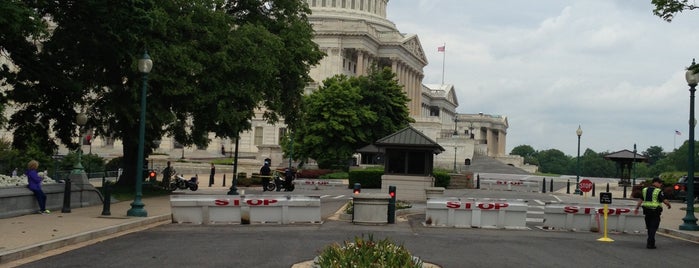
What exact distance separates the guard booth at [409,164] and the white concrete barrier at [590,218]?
11.4m

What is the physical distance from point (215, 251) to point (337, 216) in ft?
36.6

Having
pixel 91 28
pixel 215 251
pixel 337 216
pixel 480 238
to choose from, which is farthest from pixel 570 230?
pixel 91 28

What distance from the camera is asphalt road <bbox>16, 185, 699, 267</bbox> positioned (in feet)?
48.1

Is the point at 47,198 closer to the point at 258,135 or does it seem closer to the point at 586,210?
the point at 586,210

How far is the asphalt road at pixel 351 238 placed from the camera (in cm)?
1466

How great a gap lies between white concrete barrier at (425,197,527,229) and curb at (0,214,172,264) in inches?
320

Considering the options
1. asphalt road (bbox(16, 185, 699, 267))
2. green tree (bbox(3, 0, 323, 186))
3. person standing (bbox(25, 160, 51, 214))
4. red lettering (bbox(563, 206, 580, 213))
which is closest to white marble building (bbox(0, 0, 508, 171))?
green tree (bbox(3, 0, 323, 186))

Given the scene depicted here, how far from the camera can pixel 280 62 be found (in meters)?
39.9

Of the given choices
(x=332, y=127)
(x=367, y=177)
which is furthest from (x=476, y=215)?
(x=332, y=127)

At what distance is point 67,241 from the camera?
16688mm

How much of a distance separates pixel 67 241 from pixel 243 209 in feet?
23.9

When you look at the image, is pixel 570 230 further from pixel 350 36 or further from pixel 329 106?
pixel 350 36

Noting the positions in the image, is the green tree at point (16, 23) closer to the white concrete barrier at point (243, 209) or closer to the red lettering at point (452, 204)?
the white concrete barrier at point (243, 209)

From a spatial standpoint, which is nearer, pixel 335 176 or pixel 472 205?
pixel 472 205
